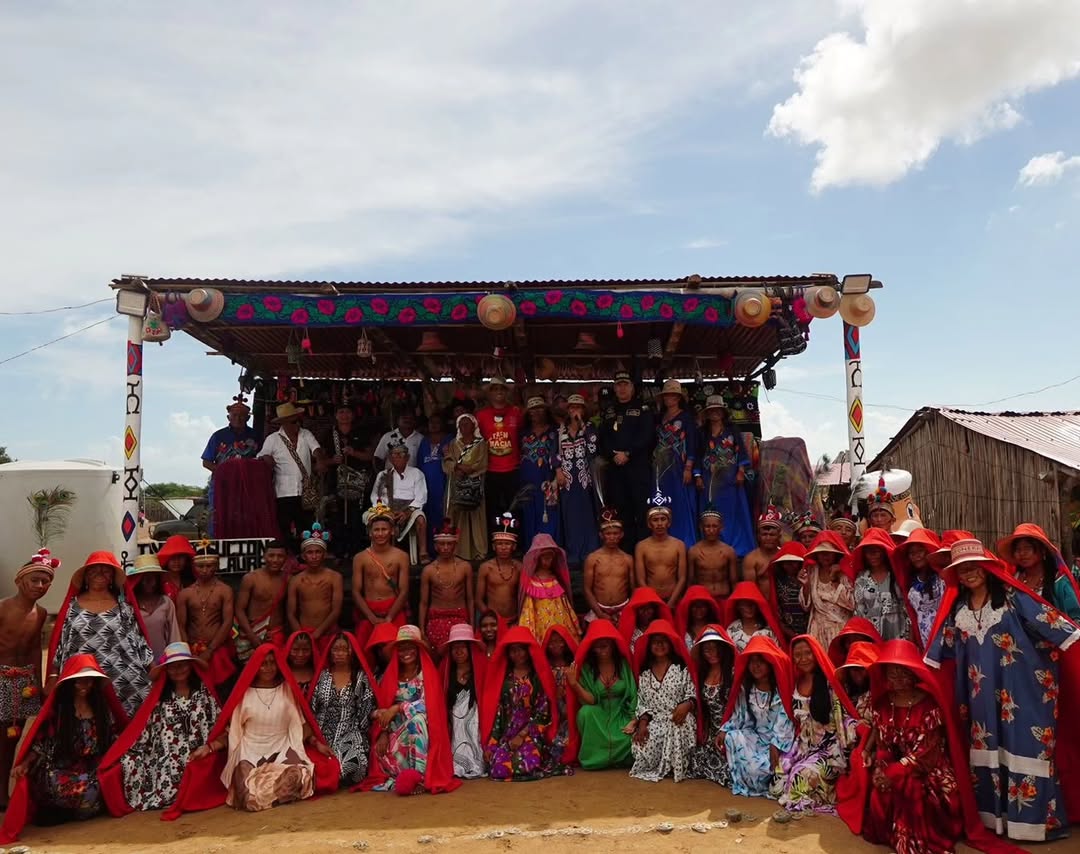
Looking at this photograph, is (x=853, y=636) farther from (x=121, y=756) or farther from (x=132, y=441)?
(x=132, y=441)

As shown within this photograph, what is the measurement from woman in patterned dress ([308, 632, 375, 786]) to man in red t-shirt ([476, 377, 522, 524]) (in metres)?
2.49

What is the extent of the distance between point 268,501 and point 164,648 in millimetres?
2004

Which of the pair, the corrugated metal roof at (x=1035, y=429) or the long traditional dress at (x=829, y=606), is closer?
the long traditional dress at (x=829, y=606)

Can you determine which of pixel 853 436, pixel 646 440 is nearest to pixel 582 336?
pixel 646 440

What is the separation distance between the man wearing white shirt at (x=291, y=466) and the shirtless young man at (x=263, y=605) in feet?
4.97

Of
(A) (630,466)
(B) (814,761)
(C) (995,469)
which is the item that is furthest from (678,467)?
(C) (995,469)

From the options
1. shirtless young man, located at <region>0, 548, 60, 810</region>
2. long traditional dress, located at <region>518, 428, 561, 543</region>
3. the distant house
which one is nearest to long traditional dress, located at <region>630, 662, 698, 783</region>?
long traditional dress, located at <region>518, 428, 561, 543</region>

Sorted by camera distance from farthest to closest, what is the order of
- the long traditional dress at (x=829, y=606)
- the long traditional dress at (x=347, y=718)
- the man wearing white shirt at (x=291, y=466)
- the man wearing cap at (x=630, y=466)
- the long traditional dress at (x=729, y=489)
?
1. the man wearing white shirt at (x=291, y=466)
2. the man wearing cap at (x=630, y=466)
3. the long traditional dress at (x=729, y=489)
4. the long traditional dress at (x=829, y=606)
5. the long traditional dress at (x=347, y=718)

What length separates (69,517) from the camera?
13.3m

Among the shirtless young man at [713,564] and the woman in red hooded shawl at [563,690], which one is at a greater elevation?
the shirtless young man at [713,564]

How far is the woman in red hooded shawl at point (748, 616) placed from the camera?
18.7 ft

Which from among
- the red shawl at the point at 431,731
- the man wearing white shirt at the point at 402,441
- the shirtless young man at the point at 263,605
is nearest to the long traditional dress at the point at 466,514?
the man wearing white shirt at the point at 402,441

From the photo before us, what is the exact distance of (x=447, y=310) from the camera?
7.39 m

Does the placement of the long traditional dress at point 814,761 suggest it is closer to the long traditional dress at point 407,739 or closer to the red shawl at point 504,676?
the red shawl at point 504,676
